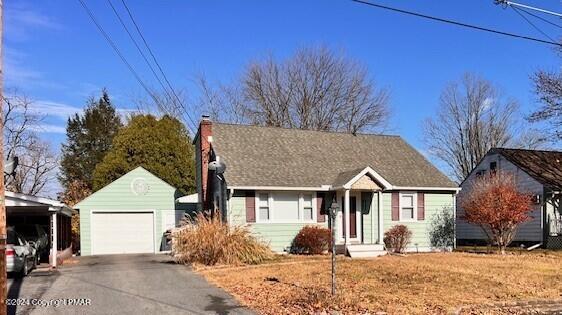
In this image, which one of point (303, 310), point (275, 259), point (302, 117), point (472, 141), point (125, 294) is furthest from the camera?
point (472, 141)

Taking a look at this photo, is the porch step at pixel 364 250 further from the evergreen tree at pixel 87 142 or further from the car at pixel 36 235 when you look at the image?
the evergreen tree at pixel 87 142

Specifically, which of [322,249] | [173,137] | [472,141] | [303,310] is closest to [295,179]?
[322,249]

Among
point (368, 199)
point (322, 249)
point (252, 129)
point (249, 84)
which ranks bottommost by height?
point (322, 249)

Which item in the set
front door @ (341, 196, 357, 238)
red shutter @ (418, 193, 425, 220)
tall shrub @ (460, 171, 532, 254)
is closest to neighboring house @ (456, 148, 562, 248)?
red shutter @ (418, 193, 425, 220)

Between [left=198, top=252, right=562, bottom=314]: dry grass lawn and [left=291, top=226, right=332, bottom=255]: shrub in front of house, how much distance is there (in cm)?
236

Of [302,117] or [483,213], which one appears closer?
[483,213]

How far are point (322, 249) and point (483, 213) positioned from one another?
701 centimetres

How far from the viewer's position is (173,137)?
125 ft

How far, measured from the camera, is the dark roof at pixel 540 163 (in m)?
28.0

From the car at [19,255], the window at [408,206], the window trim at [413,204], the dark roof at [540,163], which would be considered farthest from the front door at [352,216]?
the car at [19,255]

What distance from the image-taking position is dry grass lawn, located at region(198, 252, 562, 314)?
10.5 metres

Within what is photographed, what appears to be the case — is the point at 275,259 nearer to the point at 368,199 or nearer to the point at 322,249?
the point at 322,249

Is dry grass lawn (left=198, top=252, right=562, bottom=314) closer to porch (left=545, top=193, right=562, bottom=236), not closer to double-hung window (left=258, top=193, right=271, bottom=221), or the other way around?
double-hung window (left=258, top=193, right=271, bottom=221)

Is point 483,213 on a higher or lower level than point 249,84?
lower
